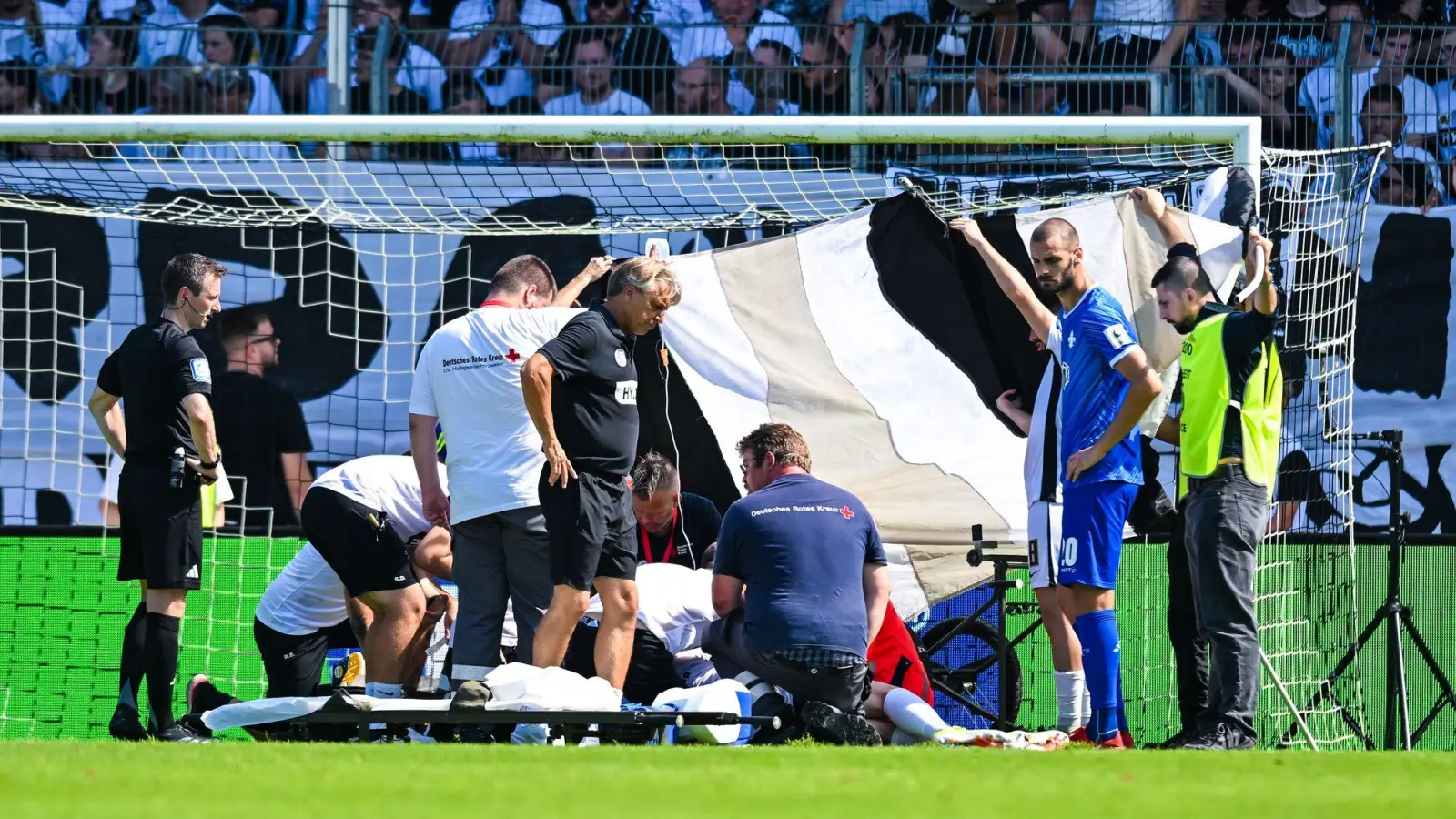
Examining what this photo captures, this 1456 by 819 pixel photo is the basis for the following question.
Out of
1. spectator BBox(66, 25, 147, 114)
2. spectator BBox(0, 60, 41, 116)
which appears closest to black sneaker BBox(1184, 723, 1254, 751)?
spectator BBox(66, 25, 147, 114)

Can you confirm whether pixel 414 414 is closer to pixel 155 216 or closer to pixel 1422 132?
pixel 155 216

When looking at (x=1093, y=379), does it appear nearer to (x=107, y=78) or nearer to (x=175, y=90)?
(x=175, y=90)

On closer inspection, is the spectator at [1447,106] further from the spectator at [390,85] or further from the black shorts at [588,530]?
the spectator at [390,85]

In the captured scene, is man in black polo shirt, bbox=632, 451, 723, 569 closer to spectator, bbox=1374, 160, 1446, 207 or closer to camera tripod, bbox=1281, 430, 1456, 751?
camera tripod, bbox=1281, 430, 1456, 751

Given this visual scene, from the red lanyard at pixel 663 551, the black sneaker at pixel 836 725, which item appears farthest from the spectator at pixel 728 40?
the black sneaker at pixel 836 725

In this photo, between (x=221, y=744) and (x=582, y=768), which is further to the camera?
(x=221, y=744)

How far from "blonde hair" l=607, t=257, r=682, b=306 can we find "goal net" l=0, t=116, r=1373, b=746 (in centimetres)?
152

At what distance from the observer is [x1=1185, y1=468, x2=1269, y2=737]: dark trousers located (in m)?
5.71

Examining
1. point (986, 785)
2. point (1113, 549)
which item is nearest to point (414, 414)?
point (1113, 549)

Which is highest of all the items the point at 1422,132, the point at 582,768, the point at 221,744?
the point at 1422,132

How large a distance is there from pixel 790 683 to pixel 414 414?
194 centimetres

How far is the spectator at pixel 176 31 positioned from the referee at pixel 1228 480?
306 inches

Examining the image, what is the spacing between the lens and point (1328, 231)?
27.1 ft

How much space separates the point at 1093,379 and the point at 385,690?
3046 millimetres
